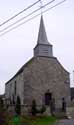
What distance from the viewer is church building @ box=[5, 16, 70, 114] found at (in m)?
40.8

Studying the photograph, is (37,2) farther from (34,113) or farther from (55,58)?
(55,58)

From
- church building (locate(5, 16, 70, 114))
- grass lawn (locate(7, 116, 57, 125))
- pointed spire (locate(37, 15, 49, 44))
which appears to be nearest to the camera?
grass lawn (locate(7, 116, 57, 125))

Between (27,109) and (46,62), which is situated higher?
(46,62)

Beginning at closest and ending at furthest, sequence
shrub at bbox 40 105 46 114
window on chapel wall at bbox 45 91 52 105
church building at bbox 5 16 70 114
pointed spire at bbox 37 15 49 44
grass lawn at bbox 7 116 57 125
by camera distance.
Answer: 1. grass lawn at bbox 7 116 57 125
2. shrub at bbox 40 105 46 114
3. church building at bbox 5 16 70 114
4. window on chapel wall at bbox 45 91 52 105
5. pointed spire at bbox 37 15 49 44

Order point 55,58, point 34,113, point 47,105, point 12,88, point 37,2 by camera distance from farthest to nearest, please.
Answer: point 12,88 → point 55,58 → point 47,105 → point 34,113 → point 37,2

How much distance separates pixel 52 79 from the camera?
4259cm

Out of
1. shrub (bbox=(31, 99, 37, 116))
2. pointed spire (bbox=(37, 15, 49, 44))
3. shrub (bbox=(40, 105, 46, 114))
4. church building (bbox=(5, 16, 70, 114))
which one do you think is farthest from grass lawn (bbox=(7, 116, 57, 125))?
pointed spire (bbox=(37, 15, 49, 44))

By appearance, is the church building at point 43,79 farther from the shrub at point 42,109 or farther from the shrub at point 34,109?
the shrub at point 42,109

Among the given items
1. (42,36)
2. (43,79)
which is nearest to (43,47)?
(42,36)

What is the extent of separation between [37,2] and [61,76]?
34280 mm

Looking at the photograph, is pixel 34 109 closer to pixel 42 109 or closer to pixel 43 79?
pixel 42 109

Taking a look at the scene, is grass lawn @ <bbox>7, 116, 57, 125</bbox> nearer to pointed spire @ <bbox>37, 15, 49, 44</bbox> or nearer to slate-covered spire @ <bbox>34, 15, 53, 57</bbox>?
slate-covered spire @ <bbox>34, 15, 53, 57</bbox>

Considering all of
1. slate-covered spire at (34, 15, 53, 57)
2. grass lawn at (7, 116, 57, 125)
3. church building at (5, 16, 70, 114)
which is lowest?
grass lawn at (7, 116, 57, 125)

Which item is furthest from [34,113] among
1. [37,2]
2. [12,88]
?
[37,2]
